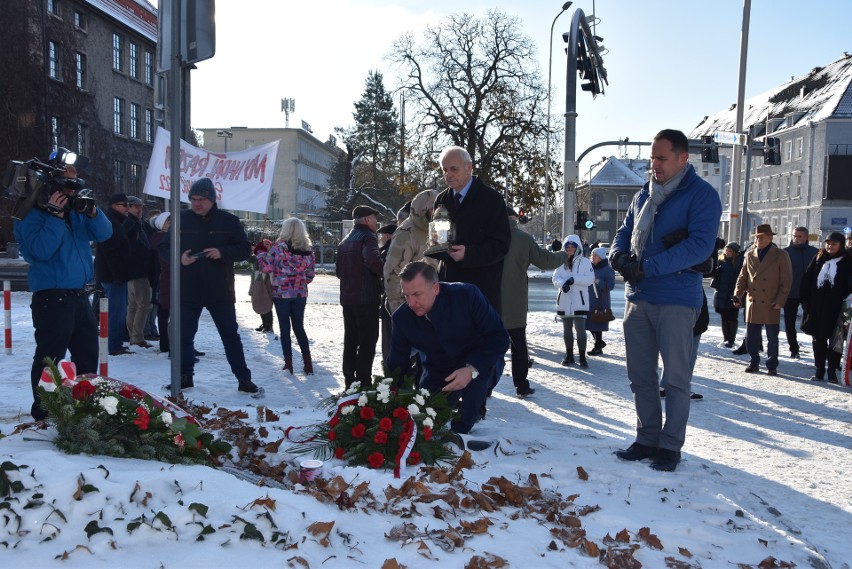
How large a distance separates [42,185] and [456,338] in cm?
325

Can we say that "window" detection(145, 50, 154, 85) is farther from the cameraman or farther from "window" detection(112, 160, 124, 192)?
the cameraman

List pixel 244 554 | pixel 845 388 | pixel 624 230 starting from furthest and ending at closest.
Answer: pixel 845 388 → pixel 624 230 → pixel 244 554

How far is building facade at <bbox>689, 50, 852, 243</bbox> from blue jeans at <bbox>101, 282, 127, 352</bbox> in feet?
170

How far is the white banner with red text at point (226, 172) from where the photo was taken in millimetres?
8875

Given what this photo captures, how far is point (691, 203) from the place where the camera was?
5340mm

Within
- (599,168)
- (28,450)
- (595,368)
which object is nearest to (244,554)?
(28,450)

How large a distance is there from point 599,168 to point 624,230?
353ft

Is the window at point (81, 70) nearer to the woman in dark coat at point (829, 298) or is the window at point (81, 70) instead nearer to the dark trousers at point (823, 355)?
the woman in dark coat at point (829, 298)

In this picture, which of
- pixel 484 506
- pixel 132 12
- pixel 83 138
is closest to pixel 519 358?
pixel 484 506

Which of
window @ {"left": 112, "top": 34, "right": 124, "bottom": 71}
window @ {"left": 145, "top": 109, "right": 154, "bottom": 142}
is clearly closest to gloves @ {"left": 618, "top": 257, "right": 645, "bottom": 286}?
window @ {"left": 112, "top": 34, "right": 124, "bottom": 71}

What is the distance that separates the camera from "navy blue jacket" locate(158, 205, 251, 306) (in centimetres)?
757

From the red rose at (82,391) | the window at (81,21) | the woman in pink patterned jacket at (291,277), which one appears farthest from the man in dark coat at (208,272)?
the window at (81,21)

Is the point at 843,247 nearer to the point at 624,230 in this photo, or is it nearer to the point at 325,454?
the point at 624,230

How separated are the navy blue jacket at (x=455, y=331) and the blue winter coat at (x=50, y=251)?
253 cm
